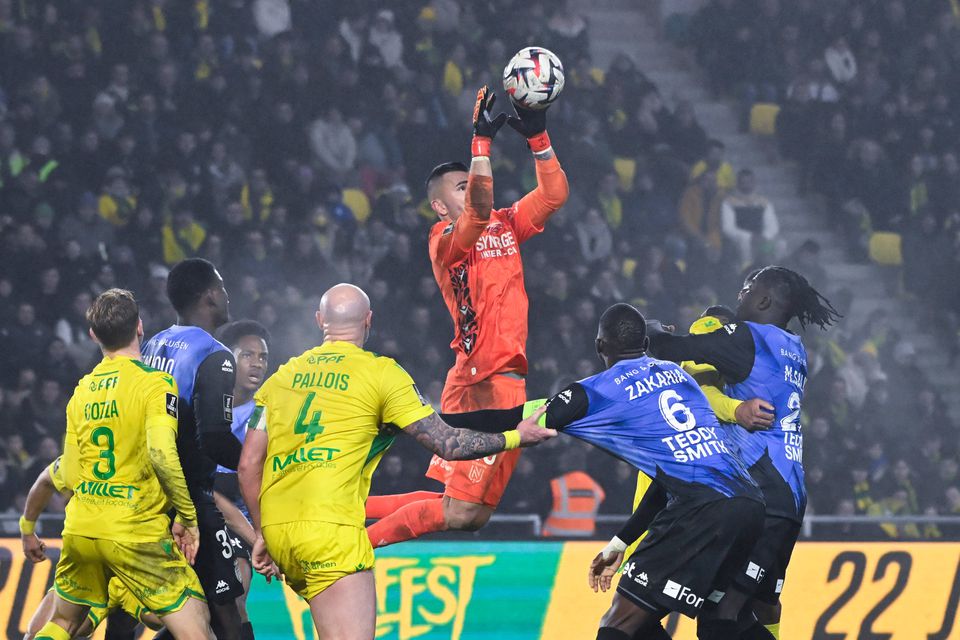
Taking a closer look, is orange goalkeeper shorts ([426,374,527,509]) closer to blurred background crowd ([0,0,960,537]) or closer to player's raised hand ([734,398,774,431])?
player's raised hand ([734,398,774,431])

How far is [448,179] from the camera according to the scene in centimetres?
853

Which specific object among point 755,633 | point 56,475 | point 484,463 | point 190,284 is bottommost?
point 755,633

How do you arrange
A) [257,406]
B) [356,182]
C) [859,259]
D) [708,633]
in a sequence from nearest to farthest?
[257,406] → [708,633] → [356,182] → [859,259]

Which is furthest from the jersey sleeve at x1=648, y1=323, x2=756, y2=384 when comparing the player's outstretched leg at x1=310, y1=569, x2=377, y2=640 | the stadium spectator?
the stadium spectator

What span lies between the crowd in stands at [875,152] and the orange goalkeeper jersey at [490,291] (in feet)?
25.6

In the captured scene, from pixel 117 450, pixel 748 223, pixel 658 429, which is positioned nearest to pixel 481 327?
pixel 658 429

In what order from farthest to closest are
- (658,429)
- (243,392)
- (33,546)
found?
1. (243,392)
2. (33,546)
3. (658,429)

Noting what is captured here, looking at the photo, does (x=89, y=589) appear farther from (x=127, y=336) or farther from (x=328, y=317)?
(x=328, y=317)

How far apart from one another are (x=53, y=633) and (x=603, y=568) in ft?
9.41

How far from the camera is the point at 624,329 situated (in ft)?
23.3

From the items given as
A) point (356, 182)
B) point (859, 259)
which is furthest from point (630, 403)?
point (859, 259)

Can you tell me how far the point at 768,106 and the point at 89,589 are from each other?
14.5m

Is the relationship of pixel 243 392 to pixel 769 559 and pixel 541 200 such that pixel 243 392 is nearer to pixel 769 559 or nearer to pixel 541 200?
pixel 541 200

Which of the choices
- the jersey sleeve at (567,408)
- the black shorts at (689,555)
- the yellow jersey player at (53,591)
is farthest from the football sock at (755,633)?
the yellow jersey player at (53,591)
